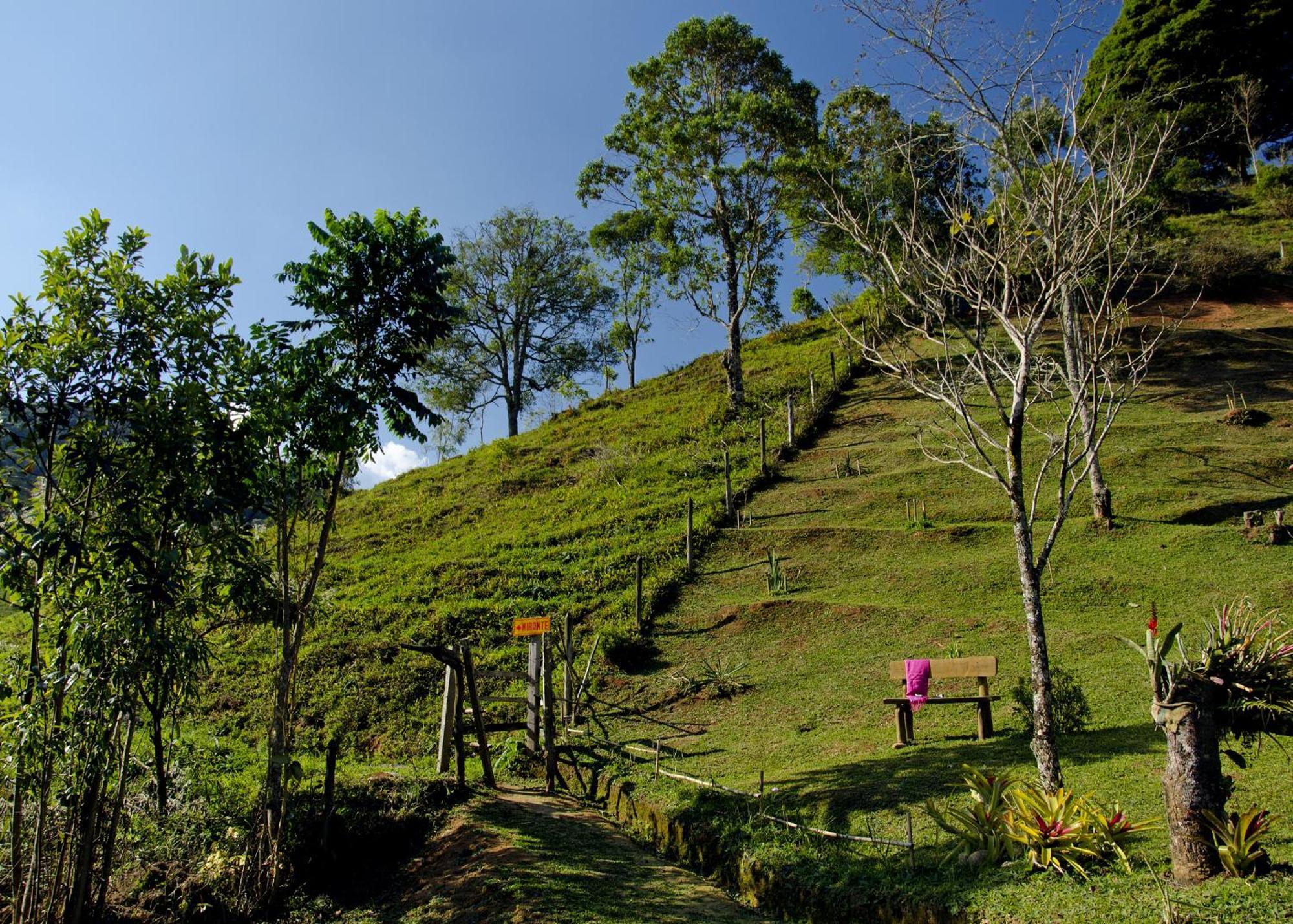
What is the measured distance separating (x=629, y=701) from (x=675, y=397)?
20.2 m

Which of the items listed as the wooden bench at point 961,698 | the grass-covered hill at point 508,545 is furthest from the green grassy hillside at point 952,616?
the grass-covered hill at point 508,545

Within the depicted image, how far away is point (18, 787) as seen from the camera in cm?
638

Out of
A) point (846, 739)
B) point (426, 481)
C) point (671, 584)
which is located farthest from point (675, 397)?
point (846, 739)

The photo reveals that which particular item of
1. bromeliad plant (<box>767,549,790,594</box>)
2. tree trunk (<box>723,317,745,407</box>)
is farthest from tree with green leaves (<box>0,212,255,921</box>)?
tree trunk (<box>723,317,745,407</box>)

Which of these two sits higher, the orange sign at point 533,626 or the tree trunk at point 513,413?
the tree trunk at point 513,413

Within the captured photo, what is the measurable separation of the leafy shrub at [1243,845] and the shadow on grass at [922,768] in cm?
269

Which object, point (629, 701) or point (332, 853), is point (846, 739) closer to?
point (629, 701)

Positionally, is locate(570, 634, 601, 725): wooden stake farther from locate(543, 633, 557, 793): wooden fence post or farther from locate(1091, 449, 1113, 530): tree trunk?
locate(1091, 449, 1113, 530): tree trunk

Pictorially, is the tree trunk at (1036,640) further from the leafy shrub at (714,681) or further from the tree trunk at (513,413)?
the tree trunk at (513,413)

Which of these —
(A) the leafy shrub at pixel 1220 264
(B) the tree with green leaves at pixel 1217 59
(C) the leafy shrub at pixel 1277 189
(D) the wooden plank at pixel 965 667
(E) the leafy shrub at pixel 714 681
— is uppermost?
(B) the tree with green leaves at pixel 1217 59

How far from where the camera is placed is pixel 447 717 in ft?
34.7

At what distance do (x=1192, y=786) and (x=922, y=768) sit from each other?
3.74 m

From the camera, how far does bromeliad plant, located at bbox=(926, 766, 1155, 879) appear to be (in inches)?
217

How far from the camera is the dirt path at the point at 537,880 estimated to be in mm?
6734
